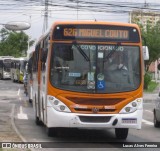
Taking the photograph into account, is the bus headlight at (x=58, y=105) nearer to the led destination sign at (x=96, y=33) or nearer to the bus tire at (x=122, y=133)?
the led destination sign at (x=96, y=33)

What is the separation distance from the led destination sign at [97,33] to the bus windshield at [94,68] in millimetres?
205

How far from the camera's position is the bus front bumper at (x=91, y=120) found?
13.6m

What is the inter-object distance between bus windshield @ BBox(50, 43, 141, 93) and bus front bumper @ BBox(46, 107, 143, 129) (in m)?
0.64

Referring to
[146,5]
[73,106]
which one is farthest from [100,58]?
[146,5]

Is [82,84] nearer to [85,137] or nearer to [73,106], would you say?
[73,106]

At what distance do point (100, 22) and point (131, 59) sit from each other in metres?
1.30

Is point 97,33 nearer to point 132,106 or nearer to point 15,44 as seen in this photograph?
point 132,106

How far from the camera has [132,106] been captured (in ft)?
45.8

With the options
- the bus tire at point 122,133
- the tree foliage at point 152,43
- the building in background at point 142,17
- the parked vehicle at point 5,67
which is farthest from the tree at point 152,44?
the bus tire at point 122,133

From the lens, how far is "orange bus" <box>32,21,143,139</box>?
45.0 ft

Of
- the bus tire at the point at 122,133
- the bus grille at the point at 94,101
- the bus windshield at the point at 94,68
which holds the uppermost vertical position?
the bus windshield at the point at 94,68

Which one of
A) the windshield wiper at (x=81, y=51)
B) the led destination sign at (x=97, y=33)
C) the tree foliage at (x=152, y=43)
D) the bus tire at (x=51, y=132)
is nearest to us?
the windshield wiper at (x=81, y=51)

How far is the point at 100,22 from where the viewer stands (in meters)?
14.5

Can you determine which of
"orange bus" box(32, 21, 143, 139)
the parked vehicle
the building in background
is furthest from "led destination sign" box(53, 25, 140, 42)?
the parked vehicle
